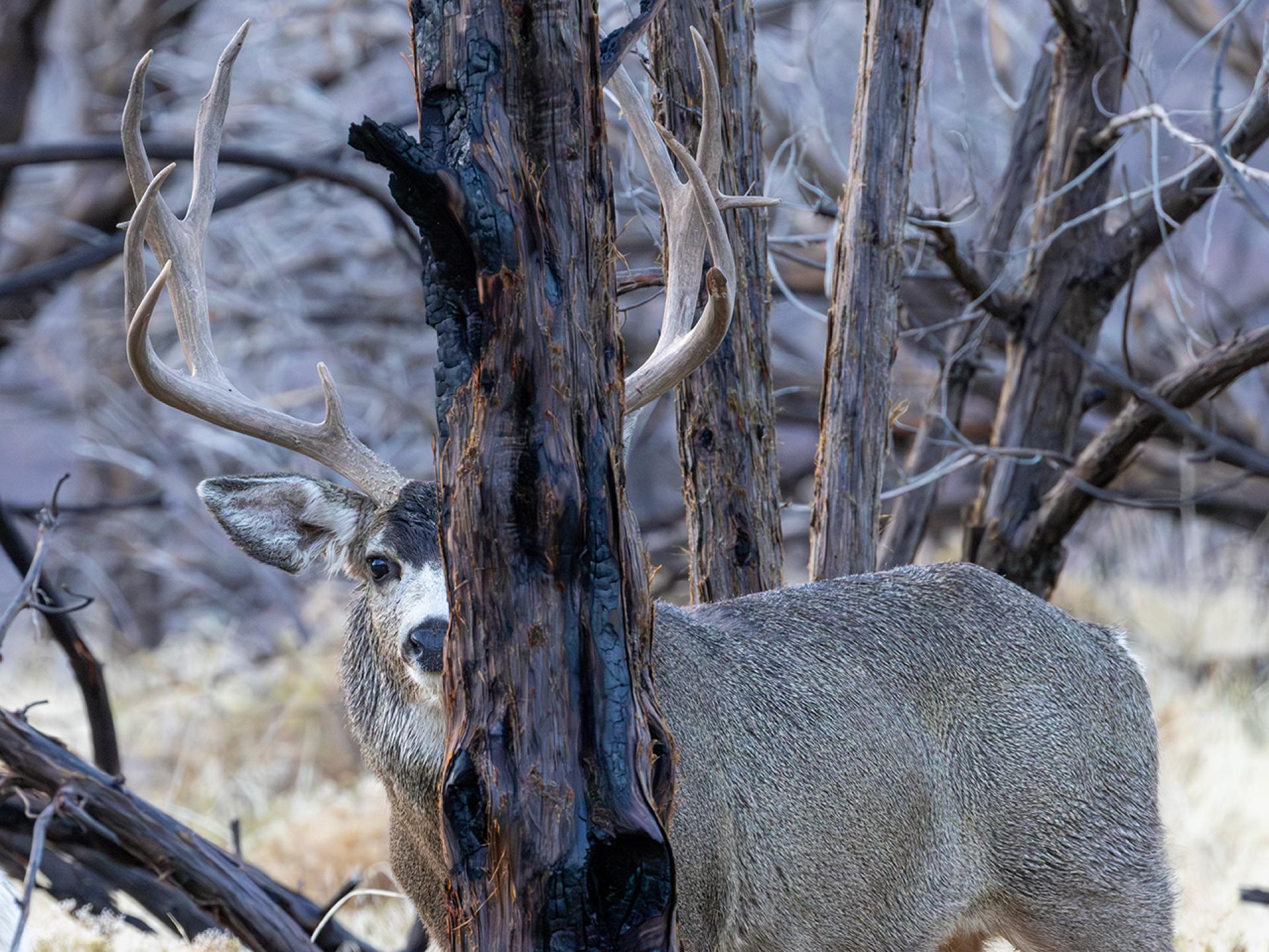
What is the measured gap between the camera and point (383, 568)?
3.44 metres

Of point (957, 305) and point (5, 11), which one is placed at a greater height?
point (5, 11)

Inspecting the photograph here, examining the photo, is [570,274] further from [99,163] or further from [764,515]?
[99,163]

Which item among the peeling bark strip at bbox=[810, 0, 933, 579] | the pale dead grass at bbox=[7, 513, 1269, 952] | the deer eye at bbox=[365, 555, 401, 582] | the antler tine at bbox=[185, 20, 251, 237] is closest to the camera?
the antler tine at bbox=[185, 20, 251, 237]

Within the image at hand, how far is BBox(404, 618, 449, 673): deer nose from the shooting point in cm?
303

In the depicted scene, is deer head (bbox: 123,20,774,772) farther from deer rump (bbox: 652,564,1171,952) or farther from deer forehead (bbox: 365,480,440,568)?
deer rump (bbox: 652,564,1171,952)

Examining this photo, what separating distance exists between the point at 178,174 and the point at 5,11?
5.97 feet

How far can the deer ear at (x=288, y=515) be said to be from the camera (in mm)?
3604

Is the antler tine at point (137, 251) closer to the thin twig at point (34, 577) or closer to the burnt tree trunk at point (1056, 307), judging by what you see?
the thin twig at point (34, 577)

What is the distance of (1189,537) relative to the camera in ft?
36.6

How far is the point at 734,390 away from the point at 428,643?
164 centimetres

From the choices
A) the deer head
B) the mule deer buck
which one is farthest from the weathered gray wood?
the deer head

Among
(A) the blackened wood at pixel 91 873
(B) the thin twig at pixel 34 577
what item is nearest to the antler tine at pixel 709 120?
(B) the thin twig at pixel 34 577

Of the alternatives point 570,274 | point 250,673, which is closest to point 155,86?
point 250,673

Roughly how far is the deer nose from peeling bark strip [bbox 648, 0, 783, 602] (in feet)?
4.97
